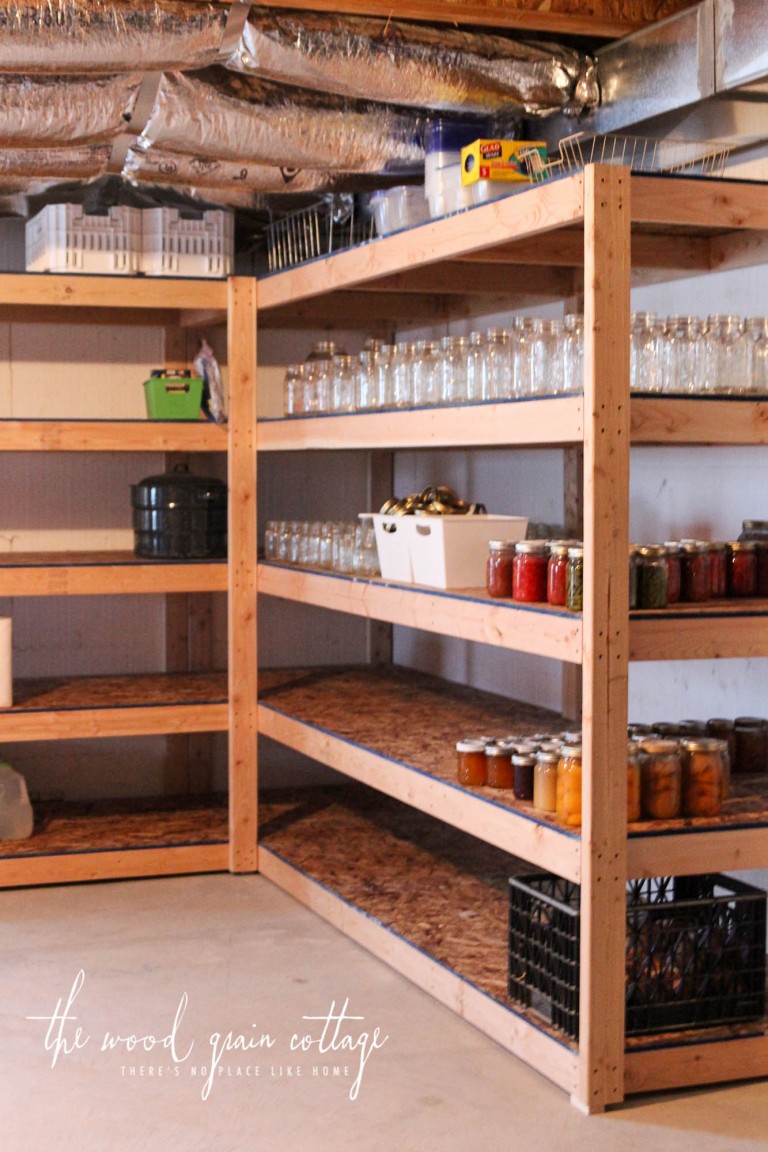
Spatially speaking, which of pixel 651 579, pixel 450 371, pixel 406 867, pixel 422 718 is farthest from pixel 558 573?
pixel 406 867

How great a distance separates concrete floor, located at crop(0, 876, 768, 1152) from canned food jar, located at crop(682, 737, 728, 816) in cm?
68

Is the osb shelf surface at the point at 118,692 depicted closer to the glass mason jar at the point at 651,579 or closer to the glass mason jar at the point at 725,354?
the glass mason jar at the point at 651,579

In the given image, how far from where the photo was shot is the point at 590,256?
10.7 feet

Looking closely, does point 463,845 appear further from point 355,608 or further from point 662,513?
point 662,513

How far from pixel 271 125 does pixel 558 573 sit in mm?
1930

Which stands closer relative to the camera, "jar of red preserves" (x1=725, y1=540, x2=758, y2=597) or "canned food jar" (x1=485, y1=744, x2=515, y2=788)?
"jar of red preserves" (x1=725, y1=540, x2=758, y2=597)

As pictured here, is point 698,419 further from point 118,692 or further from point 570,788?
point 118,692

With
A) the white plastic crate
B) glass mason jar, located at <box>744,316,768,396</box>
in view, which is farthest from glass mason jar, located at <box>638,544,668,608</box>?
the white plastic crate

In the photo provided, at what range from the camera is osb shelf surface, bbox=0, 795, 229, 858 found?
546cm

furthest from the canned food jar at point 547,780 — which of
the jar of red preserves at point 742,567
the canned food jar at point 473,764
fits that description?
the jar of red preserves at point 742,567

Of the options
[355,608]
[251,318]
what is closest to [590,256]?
[355,608]

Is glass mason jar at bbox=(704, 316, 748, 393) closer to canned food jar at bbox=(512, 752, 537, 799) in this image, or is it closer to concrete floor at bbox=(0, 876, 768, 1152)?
canned food jar at bbox=(512, 752, 537, 799)

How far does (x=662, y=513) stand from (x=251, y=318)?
1782 mm

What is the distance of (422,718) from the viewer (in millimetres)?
5148
